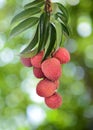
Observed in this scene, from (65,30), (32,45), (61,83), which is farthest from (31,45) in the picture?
(61,83)

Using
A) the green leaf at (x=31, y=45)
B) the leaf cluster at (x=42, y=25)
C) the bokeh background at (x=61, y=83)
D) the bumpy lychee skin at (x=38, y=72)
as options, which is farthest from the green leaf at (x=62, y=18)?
the bokeh background at (x=61, y=83)

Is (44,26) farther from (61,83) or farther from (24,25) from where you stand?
(61,83)

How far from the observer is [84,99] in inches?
199

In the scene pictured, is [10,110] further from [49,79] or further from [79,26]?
[49,79]

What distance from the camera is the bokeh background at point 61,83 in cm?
446

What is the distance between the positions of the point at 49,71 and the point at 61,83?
390 centimetres

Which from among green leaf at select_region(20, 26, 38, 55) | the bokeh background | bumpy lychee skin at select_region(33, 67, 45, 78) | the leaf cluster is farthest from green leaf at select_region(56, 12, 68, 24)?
the bokeh background

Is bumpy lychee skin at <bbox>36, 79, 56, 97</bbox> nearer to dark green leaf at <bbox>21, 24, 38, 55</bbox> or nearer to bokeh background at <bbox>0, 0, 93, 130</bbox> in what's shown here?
dark green leaf at <bbox>21, 24, 38, 55</bbox>

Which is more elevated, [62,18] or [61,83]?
[62,18]

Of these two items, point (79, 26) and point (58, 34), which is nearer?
point (58, 34)

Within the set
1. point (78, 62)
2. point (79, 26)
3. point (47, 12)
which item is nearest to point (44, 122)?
point (78, 62)

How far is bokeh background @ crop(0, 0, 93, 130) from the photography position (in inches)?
176

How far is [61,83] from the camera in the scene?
4.96 meters

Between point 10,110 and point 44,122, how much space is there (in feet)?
1.96
